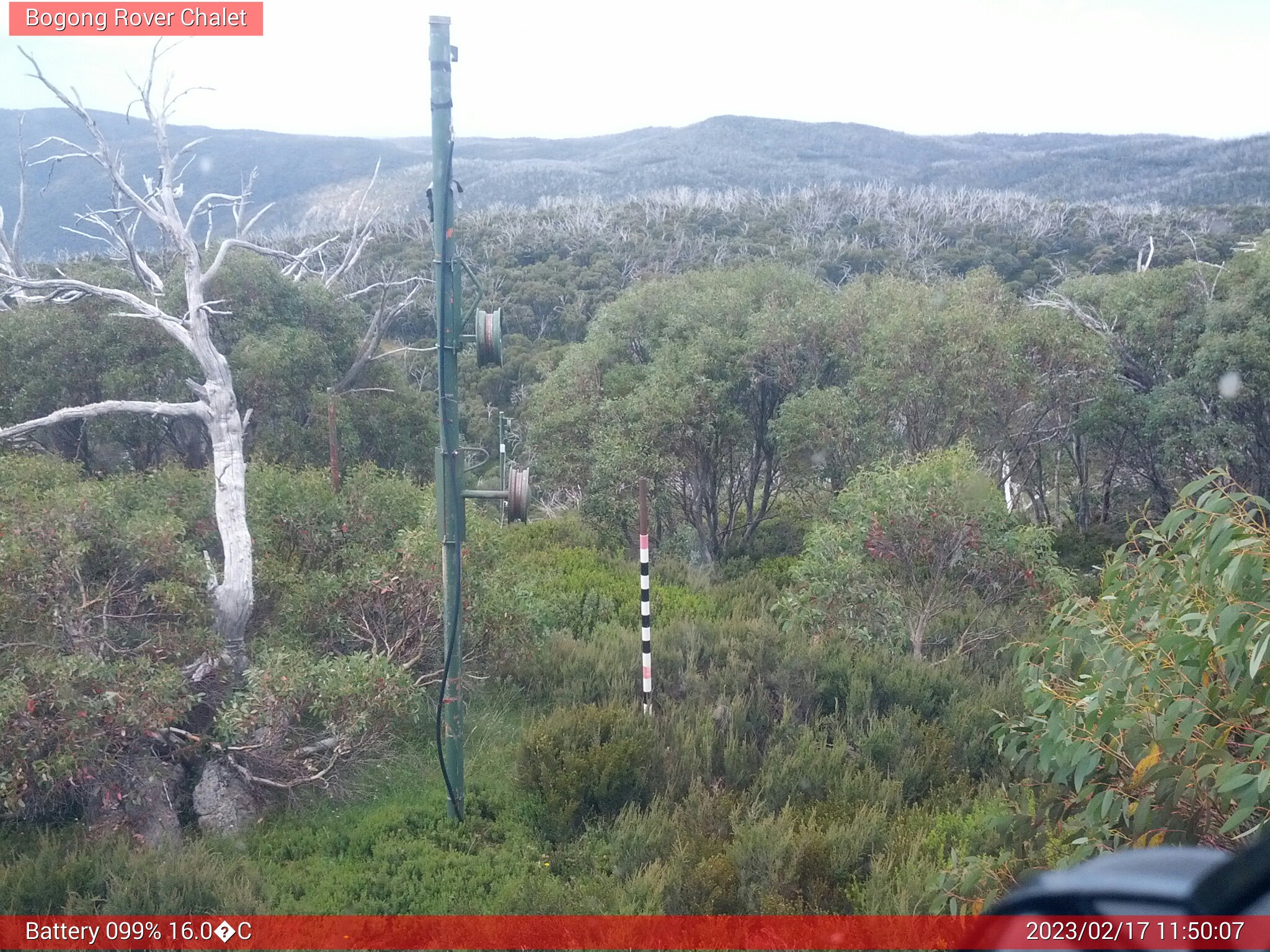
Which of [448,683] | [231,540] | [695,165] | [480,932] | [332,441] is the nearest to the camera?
[480,932]

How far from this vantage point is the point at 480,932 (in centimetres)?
457

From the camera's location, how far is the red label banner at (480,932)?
169 inches

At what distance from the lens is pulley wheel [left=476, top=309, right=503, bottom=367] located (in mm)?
5406

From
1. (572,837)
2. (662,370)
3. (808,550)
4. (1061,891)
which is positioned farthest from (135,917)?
(662,370)

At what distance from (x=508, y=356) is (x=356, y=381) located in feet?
36.3

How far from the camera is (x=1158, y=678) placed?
9.34 ft

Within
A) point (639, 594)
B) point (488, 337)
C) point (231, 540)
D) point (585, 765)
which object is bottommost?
point (639, 594)

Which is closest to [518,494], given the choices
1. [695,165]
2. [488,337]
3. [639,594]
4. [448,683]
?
[488,337]

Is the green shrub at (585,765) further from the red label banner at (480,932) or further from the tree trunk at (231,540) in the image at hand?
the tree trunk at (231,540)

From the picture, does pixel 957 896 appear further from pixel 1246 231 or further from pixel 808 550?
pixel 1246 231

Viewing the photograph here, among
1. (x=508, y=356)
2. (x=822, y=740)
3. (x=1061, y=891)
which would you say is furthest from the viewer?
(x=508, y=356)

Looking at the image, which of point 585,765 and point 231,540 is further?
point 231,540

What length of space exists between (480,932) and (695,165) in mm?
81215

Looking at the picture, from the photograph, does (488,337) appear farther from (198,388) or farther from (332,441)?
(332,441)
